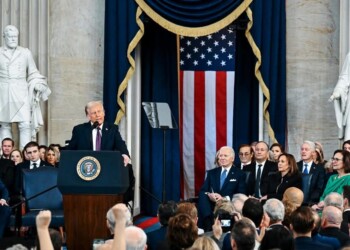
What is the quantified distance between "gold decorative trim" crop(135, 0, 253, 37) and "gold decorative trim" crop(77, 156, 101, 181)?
4.48 meters

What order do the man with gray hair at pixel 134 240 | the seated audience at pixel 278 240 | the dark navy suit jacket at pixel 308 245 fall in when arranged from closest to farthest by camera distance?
the man with gray hair at pixel 134 240 < the seated audience at pixel 278 240 < the dark navy suit jacket at pixel 308 245

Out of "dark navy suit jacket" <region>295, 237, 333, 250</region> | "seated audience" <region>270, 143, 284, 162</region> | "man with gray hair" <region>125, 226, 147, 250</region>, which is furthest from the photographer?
"seated audience" <region>270, 143, 284, 162</region>

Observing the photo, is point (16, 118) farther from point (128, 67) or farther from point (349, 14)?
point (349, 14)

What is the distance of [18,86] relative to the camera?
A: 556 inches

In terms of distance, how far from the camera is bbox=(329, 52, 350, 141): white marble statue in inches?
542

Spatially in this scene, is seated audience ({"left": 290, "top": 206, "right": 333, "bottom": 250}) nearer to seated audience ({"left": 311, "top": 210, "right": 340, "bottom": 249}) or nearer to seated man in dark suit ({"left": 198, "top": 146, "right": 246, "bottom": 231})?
seated audience ({"left": 311, "top": 210, "right": 340, "bottom": 249})

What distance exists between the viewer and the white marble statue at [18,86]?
1411 centimetres

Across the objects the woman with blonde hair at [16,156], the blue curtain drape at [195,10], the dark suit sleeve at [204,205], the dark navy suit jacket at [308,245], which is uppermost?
the blue curtain drape at [195,10]

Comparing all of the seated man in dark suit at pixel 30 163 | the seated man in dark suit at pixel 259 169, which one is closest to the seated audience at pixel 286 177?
the seated man in dark suit at pixel 259 169

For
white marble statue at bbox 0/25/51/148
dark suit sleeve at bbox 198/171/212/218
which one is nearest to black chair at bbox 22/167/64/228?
dark suit sleeve at bbox 198/171/212/218

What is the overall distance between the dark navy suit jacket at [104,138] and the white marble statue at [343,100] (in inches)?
142

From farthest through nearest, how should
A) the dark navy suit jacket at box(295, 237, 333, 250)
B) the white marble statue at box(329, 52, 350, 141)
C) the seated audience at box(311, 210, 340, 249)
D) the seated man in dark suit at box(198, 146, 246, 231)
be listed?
the white marble statue at box(329, 52, 350, 141) → the seated man in dark suit at box(198, 146, 246, 231) → the seated audience at box(311, 210, 340, 249) → the dark navy suit jacket at box(295, 237, 333, 250)

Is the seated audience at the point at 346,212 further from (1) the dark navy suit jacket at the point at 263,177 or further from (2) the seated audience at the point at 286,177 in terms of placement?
(1) the dark navy suit jacket at the point at 263,177

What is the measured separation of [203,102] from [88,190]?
5.98 meters
